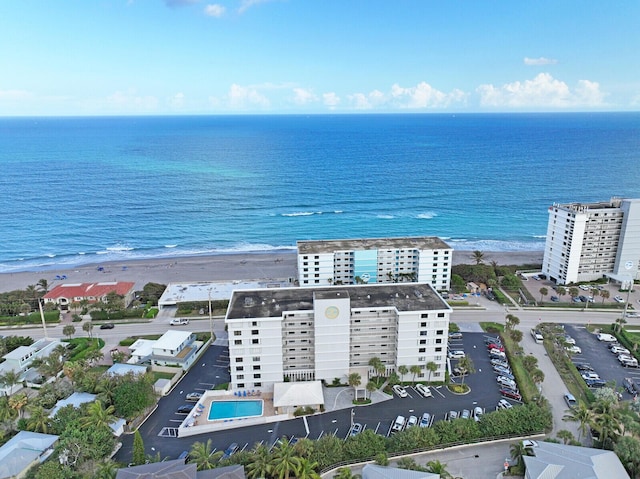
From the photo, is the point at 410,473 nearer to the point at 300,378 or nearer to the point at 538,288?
the point at 300,378

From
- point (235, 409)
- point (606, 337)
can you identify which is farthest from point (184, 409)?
point (606, 337)

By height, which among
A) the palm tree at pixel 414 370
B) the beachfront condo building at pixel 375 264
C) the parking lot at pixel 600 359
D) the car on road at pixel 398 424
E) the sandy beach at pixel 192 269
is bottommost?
the sandy beach at pixel 192 269

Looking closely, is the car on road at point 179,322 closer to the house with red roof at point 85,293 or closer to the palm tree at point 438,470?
the house with red roof at point 85,293

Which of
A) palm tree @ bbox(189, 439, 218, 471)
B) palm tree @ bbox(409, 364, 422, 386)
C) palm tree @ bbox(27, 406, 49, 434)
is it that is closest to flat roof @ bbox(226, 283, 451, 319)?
palm tree @ bbox(409, 364, 422, 386)

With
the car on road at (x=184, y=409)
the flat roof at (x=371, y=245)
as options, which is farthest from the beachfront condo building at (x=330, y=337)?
the flat roof at (x=371, y=245)

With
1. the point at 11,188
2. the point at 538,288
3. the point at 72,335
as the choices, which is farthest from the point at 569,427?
the point at 11,188

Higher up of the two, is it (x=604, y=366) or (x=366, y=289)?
(x=366, y=289)
